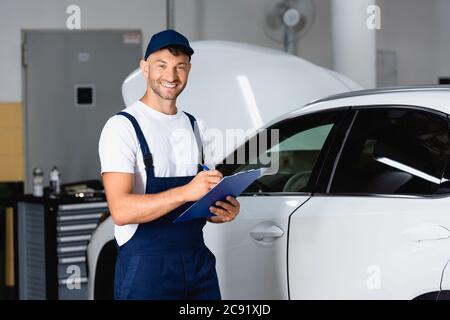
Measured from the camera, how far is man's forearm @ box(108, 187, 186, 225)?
2.34m

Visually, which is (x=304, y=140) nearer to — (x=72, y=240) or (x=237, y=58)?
(x=237, y=58)

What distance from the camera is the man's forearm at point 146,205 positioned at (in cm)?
234

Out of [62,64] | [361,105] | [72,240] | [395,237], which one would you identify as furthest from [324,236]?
[62,64]

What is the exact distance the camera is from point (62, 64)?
7.14 m

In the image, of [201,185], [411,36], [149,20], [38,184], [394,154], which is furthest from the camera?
[411,36]

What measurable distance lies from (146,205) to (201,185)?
18cm

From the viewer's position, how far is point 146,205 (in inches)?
92.4

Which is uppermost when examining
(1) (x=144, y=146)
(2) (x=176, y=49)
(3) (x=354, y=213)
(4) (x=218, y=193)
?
(2) (x=176, y=49)

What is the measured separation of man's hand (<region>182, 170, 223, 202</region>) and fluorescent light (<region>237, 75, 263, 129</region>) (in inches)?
58.2

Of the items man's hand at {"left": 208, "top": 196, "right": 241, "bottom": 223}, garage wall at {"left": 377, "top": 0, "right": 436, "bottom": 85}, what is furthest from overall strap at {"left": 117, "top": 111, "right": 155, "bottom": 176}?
garage wall at {"left": 377, "top": 0, "right": 436, "bottom": 85}

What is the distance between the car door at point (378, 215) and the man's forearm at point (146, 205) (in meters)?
0.75

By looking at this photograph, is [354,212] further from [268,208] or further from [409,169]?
[268,208]

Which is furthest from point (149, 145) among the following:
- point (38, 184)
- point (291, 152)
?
point (38, 184)

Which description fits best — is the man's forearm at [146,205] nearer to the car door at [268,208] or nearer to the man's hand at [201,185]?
the man's hand at [201,185]
